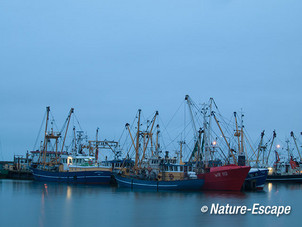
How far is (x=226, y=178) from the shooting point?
168 ft

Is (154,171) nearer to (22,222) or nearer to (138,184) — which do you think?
(138,184)

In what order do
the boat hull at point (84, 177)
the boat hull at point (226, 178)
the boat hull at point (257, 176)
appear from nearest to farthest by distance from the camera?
the boat hull at point (226, 178), the boat hull at point (257, 176), the boat hull at point (84, 177)

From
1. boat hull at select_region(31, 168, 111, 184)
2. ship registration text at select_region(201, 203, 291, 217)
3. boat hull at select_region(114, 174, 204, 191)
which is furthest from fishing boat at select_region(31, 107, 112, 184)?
ship registration text at select_region(201, 203, 291, 217)

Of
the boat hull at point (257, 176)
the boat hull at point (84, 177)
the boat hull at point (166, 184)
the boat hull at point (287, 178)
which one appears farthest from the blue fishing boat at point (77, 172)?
the boat hull at point (287, 178)

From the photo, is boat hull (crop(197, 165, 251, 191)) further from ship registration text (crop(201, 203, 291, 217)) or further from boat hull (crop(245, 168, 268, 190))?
ship registration text (crop(201, 203, 291, 217))

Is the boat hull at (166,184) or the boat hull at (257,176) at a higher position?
the boat hull at (257,176)

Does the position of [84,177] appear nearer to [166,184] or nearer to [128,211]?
[166,184]

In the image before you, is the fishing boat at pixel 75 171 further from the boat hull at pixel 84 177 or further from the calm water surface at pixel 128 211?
the calm water surface at pixel 128 211

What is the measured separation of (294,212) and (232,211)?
5.76m

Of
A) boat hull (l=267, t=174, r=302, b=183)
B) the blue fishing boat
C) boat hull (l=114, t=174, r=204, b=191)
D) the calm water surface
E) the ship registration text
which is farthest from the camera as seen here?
boat hull (l=267, t=174, r=302, b=183)

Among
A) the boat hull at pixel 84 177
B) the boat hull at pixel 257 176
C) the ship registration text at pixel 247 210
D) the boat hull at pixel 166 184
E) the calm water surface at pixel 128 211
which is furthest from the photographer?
the boat hull at pixel 84 177

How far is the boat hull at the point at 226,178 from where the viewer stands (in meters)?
50.3

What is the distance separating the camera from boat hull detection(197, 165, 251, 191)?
165ft

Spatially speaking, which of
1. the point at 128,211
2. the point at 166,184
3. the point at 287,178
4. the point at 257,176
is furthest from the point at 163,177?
the point at 287,178
